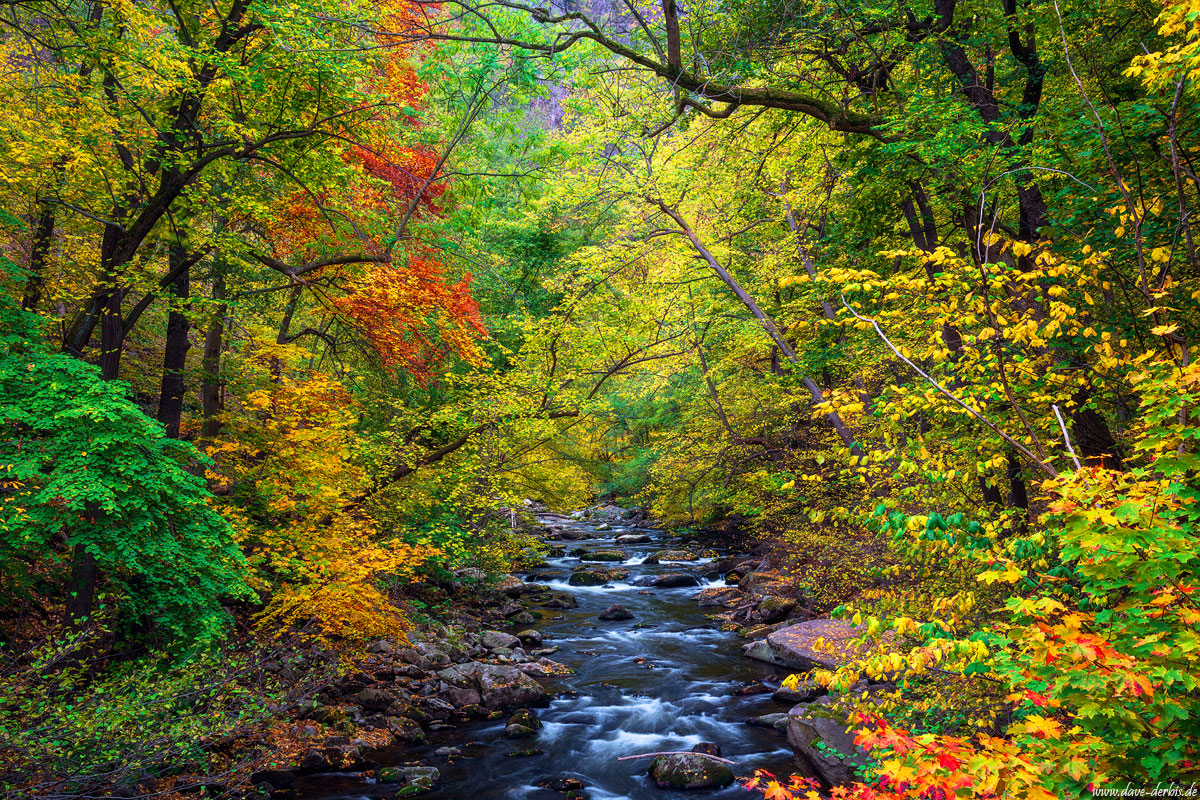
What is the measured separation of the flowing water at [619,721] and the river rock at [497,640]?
1.03 meters

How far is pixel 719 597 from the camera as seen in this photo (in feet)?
58.7

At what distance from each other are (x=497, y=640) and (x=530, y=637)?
1.16m

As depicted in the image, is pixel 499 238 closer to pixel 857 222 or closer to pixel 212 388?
pixel 212 388

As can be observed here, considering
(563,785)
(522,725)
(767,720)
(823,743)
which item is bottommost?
(767,720)

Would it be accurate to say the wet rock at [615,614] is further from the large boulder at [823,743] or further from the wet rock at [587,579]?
the large boulder at [823,743]

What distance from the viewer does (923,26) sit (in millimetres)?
7375

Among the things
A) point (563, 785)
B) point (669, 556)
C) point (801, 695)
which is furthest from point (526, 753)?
point (669, 556)

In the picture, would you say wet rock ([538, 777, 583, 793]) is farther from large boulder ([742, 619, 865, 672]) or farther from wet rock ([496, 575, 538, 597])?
wet rock ([496, 575, 538, 597])

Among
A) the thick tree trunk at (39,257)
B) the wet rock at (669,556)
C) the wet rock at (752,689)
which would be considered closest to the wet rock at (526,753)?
the wet rock at (752,689)

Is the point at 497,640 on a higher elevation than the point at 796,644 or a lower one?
higher

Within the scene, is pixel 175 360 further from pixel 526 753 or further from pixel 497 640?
pixel 526 753

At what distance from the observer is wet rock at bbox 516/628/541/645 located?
14482 mm

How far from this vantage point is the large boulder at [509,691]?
1103 cm

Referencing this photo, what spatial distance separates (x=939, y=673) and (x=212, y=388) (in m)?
13.3
